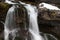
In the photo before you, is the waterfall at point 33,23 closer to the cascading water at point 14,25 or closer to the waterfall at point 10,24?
the cascading water at point 14,25

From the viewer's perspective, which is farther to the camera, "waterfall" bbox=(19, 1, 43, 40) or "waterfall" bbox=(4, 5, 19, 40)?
"waterfall" bbox=(19, 1, 43, 40)

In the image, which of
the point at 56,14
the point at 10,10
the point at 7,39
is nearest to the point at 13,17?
the point at 10,10

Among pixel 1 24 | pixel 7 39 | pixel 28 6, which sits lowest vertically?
pixel 7 39

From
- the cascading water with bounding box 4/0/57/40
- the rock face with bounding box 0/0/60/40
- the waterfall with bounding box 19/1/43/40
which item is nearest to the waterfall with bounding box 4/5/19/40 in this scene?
the cascading water with bounding box 4/0/57/40

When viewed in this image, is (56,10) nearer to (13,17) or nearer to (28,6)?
(28,6)

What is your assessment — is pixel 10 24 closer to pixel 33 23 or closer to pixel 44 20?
pixel 33 23

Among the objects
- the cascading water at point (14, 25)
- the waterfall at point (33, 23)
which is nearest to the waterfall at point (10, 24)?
→ the cascading water at point (14, 25)

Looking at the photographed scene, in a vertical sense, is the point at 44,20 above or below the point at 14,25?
above

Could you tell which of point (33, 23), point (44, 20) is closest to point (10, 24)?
point (33, 23)

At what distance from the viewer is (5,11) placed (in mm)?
13570

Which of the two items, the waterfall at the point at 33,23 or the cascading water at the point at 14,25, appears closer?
the cascading water at the point at 14,25

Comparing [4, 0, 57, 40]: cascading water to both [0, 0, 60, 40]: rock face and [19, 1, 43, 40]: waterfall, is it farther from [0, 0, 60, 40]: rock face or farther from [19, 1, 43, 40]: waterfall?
[0, 0, 60, 40]: rock face

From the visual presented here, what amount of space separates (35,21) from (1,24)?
202cm

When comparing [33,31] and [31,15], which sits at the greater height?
[31,15]
